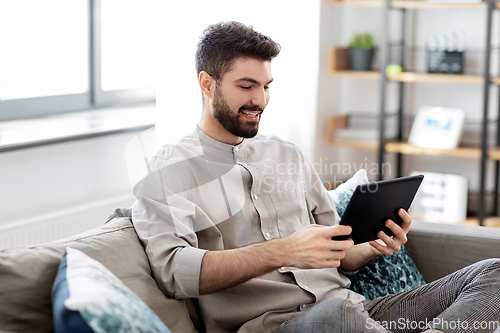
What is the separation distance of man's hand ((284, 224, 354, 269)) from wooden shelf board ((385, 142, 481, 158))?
6.55 ft

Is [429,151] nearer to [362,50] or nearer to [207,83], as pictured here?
[362,50]

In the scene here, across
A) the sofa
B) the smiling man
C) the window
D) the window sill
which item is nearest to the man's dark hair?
the smiling man

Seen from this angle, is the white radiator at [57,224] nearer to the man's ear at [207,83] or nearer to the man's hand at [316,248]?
the man's ear at [207,83]

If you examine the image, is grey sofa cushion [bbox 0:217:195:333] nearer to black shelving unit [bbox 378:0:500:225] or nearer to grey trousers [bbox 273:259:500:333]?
grey trousers [bbox 273:259:500:333]

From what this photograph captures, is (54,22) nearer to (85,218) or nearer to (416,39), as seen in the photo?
(85,218)

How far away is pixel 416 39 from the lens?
3.46m

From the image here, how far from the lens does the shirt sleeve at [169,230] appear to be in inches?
52.2

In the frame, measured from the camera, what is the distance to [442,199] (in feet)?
10.7

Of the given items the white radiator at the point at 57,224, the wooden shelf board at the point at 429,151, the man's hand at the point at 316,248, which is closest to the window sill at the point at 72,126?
the white radiator at the point at 57,224

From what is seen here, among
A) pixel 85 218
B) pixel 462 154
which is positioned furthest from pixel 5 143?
pixel 462 154

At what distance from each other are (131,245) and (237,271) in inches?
10.0

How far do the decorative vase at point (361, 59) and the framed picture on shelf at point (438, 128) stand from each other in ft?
1.34

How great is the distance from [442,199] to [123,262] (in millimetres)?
2362

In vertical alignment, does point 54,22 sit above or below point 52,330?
above
